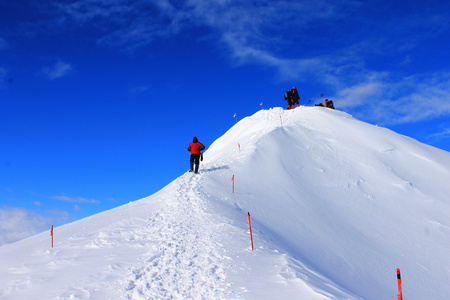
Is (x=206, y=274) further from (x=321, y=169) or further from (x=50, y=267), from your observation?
(x=321, y=169)

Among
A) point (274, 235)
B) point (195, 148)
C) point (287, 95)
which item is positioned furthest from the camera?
point (287, 95)

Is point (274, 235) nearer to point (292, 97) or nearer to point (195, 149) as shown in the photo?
point (195, 149)

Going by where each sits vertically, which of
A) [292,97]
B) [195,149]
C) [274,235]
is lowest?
[274,235]

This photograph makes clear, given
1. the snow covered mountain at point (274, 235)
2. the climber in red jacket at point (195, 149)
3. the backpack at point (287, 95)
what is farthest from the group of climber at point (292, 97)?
the climber in red jacket at point (195, 149)

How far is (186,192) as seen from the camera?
45.9 feet

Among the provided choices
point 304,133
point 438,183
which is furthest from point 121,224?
point 438,183

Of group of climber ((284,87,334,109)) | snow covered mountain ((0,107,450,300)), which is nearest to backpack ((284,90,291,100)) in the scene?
group of climber ((284,87,334,109))

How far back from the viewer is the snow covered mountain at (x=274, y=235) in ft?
23.1

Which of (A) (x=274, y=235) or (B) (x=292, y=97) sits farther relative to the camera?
(B) (x=292, y=97)

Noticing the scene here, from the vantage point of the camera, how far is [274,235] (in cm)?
1126

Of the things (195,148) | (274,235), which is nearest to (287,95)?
(195,148)

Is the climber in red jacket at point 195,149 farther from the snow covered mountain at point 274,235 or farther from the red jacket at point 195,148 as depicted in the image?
the snow covered mountain at point 274,235

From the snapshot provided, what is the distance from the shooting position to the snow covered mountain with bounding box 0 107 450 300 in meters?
7.04

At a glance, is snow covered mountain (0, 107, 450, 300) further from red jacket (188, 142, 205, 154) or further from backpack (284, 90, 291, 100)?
backpack (284, 90, 291, 100)
